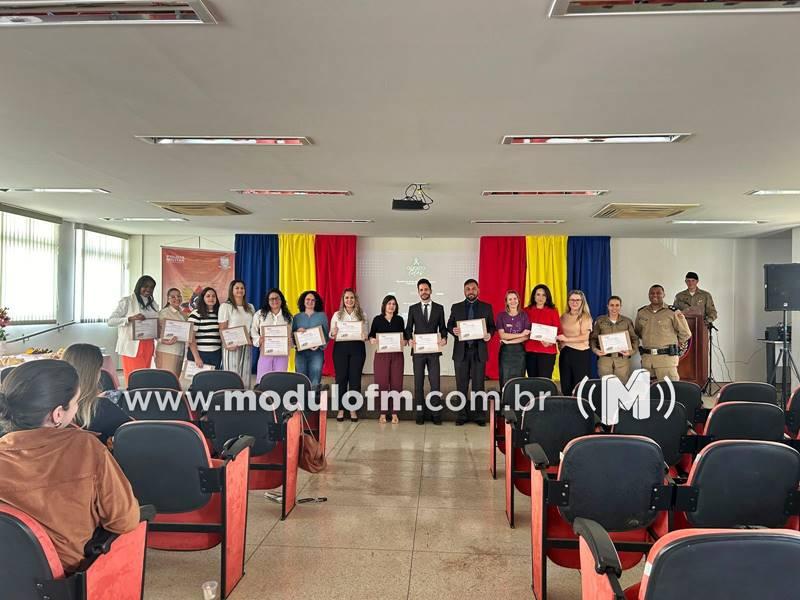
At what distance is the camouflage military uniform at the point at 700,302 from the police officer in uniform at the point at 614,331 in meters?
2.66

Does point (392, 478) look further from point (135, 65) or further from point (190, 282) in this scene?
point (190, 282)

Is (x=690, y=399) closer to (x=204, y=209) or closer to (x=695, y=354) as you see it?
(x=695, y=354)

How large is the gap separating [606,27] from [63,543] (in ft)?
9.14

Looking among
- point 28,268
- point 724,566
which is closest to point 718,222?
point 724,566

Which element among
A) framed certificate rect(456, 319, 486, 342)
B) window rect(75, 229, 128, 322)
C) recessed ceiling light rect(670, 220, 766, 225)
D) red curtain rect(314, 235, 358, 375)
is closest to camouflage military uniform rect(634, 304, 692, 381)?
recessed ceiling light rect(670, 220, 766, 225)

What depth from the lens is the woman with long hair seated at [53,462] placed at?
1.58 m

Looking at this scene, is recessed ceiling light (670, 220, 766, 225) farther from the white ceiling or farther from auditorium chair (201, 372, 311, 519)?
auditorium chair (201, 372, 311, 519)

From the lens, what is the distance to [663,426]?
10.9ft

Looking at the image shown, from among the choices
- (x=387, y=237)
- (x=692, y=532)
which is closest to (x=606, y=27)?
(x=692, y=532)

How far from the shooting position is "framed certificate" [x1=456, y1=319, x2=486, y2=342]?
6410 millimetres

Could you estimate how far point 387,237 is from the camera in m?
10.1

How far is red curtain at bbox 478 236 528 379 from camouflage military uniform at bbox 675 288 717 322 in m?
2.62

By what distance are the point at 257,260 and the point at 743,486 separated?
908 cm

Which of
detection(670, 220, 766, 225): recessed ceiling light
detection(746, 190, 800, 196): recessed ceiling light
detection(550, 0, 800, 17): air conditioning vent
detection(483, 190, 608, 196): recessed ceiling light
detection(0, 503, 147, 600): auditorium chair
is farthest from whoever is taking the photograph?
detection(670, 220, 766, 225): recessed ceiling light
